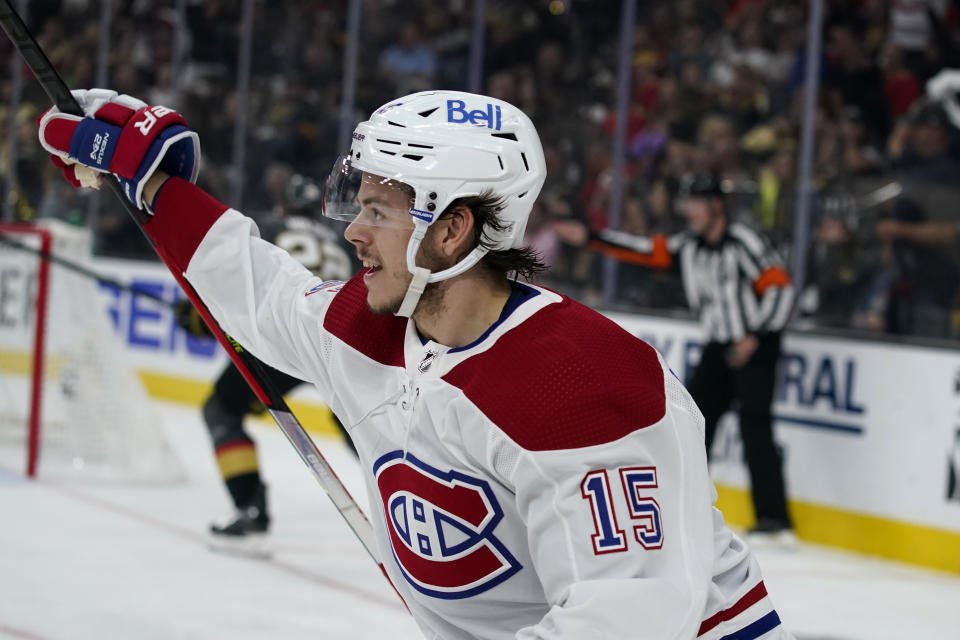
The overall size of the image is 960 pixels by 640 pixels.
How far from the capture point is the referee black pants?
186 inches

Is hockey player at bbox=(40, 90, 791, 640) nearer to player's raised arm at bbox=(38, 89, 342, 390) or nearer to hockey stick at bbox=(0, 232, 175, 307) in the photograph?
player's raised arm at bbox=(38, 89, 342, 390)

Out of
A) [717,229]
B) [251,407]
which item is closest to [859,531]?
[717,229]

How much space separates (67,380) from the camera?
17.1 ft

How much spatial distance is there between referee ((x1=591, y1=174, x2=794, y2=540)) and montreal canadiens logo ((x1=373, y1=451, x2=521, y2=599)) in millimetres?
3335

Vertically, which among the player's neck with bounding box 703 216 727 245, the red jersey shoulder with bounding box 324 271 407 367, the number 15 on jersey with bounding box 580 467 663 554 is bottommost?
the player's neck with bounding box 703 216 727 245

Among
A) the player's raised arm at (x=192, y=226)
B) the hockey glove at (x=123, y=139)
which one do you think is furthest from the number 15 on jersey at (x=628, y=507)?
the hockey glove at (x=123, y=139)

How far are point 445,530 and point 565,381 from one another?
0.85 feet

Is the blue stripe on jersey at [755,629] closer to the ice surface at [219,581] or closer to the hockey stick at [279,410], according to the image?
the hockey stick at [279,410]

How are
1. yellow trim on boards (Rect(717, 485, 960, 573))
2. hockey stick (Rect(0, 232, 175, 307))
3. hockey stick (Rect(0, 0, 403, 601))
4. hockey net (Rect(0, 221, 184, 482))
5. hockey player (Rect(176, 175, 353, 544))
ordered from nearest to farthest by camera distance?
hockey stick (Rect(0, 0, 403, 601)), hockey player (Rect(176, 175, 353, 544)), yellow trim on boards (Rect(717, 485, 960, 573)), hockey stick (Rect(0, 232, 175, 307)), hockey net (Rect(0, 221, 184, 482))

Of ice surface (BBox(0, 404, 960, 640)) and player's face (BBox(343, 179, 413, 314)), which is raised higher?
player's face (BBox(343, 179, 413, 314))

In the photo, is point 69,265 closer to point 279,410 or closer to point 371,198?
point 279,410

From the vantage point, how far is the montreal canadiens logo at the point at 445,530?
4.91 ft

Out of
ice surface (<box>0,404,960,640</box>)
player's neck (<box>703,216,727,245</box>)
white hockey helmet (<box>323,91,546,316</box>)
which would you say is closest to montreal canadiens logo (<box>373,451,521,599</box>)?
white hockey helmet (<box>323,91,546,316</box>)

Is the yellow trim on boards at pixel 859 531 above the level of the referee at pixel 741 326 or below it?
below
